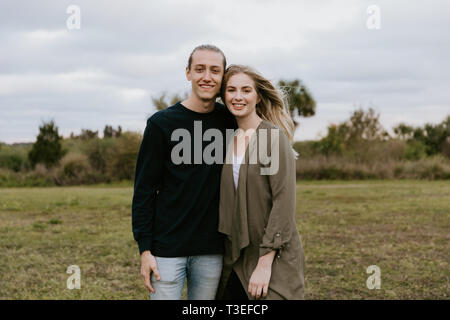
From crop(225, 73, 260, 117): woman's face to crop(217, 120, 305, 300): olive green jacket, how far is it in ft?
0.59

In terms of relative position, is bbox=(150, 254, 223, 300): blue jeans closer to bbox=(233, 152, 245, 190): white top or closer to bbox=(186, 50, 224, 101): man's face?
bbox=(233, 152, 245, 190): white top

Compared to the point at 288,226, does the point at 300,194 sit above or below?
below

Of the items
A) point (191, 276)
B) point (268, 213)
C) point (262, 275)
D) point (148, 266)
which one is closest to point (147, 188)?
point (148, 266)

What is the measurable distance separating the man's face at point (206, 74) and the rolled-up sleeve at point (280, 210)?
566mm

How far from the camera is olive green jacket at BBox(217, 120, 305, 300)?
8.69ft

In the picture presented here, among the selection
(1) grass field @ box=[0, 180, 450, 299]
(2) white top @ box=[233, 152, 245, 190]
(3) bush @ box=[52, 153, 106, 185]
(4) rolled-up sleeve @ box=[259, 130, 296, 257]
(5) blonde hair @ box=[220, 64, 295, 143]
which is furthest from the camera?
(3) bush @ box=[52, 153, 106, 185]

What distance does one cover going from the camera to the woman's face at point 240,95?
2854 mm

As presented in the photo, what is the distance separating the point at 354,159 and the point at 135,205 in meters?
22.4

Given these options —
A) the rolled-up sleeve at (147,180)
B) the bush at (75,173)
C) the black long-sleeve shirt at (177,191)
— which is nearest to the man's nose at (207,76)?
the black long-sleeve shirt at (177,191)

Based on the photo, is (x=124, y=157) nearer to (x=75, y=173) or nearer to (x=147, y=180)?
(x=75, y=173)

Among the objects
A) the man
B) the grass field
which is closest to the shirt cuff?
the man
